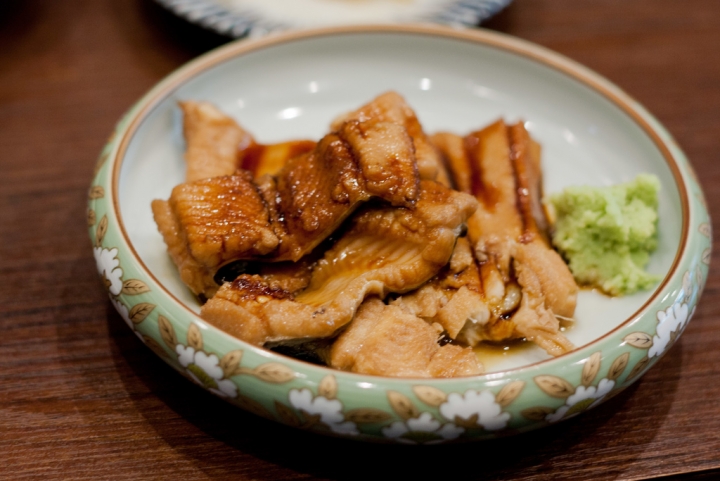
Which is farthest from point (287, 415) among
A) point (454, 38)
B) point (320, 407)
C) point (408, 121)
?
point (454, 38)

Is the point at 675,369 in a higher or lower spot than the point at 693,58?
lower

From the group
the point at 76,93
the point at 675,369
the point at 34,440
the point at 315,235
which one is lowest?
the point at 34,440

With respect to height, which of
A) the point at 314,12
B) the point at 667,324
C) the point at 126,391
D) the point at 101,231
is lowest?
the point at 126,391

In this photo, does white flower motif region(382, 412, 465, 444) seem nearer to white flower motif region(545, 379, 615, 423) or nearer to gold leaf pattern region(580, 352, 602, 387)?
white flower motif region(545, 379, 615, 423)

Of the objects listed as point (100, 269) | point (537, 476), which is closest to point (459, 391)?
point (537, 476)

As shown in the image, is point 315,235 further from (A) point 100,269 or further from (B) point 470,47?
(B) point 470,47

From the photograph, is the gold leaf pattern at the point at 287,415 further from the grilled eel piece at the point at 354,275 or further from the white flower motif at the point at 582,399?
the white flower motif at the point at 582,399

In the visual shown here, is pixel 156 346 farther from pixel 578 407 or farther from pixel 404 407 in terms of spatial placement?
pixel 578 407

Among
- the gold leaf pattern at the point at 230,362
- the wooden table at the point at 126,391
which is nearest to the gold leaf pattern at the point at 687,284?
the wooden table at the point at 126,391
